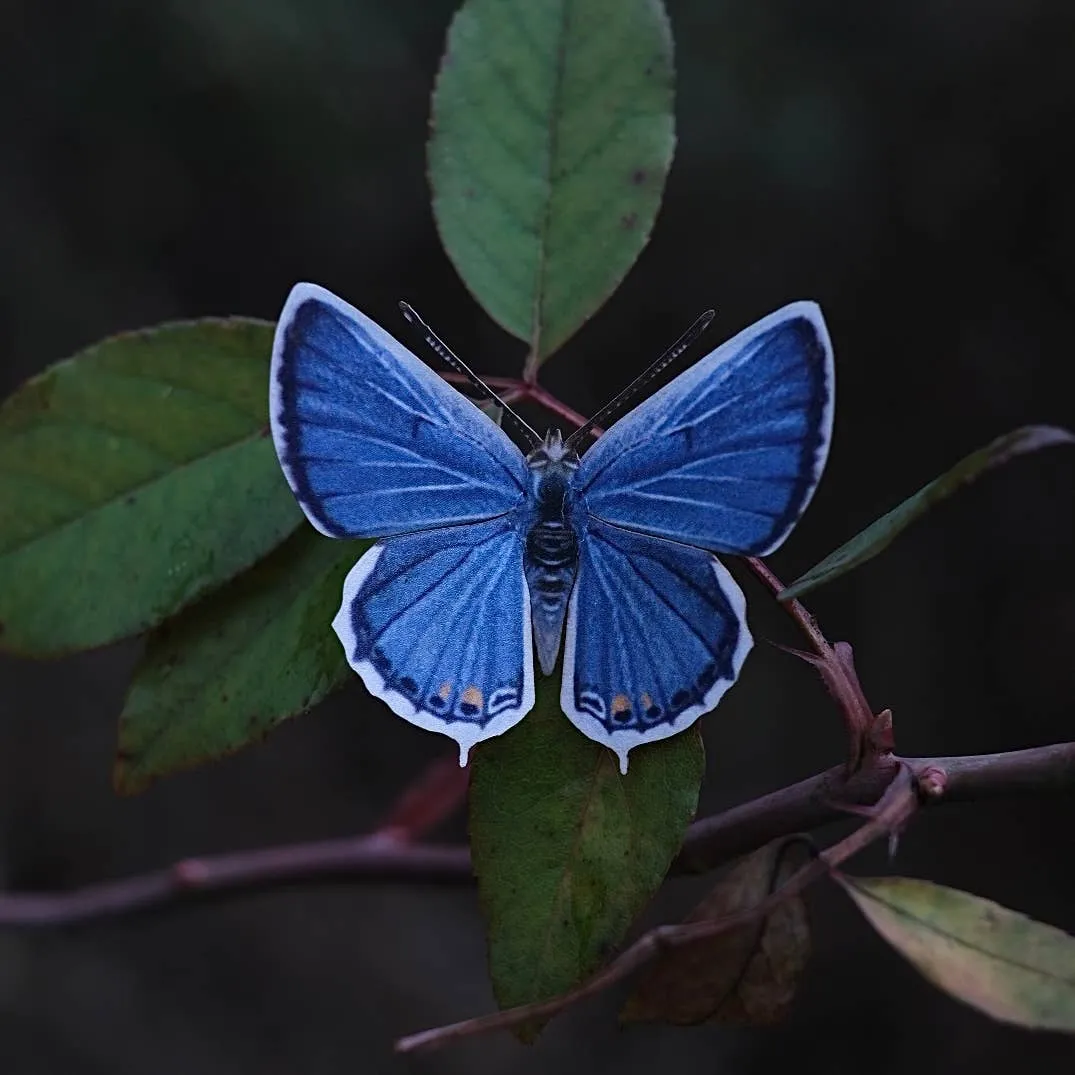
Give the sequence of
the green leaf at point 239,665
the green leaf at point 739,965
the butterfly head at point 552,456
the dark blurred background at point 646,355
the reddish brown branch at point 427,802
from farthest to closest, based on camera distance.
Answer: the dark blurred background at point 646,355 < the reddish brown branch at point 427,802 < the butterfly head at point 552,456 < the green leaf at point 239,665 < the green leaf at point 739,965

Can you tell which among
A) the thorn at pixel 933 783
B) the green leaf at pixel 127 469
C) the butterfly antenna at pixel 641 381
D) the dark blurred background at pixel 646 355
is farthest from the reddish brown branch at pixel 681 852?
the dark blurred background at pixel 646 355

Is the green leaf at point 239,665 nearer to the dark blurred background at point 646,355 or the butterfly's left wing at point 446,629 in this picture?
the butterfly's left wing at point 446,629

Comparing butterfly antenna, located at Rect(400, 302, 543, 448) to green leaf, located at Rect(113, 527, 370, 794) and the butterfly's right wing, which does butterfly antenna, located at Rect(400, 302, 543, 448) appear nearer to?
the butterfly's right wing

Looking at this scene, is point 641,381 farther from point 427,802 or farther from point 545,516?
point 427,802

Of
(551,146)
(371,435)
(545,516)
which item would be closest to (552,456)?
(545,516)

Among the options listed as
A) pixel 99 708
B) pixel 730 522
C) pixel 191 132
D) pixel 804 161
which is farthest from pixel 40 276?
pixel 730 522

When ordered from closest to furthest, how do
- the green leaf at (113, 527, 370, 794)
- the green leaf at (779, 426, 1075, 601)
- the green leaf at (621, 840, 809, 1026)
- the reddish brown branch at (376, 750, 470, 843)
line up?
1. the green leaf at (779, 426, 1075, 601)
2. the green leaf at (621, 840, 809, 1026)
3. the green leaf at (113, 527, 370, 794)
4. the reddish brown branch at (376, 750, 470, 843)

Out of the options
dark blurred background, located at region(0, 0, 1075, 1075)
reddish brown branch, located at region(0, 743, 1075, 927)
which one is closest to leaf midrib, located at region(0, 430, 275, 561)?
reddish brown branch, located at region(0, 743, 1075, 927)
